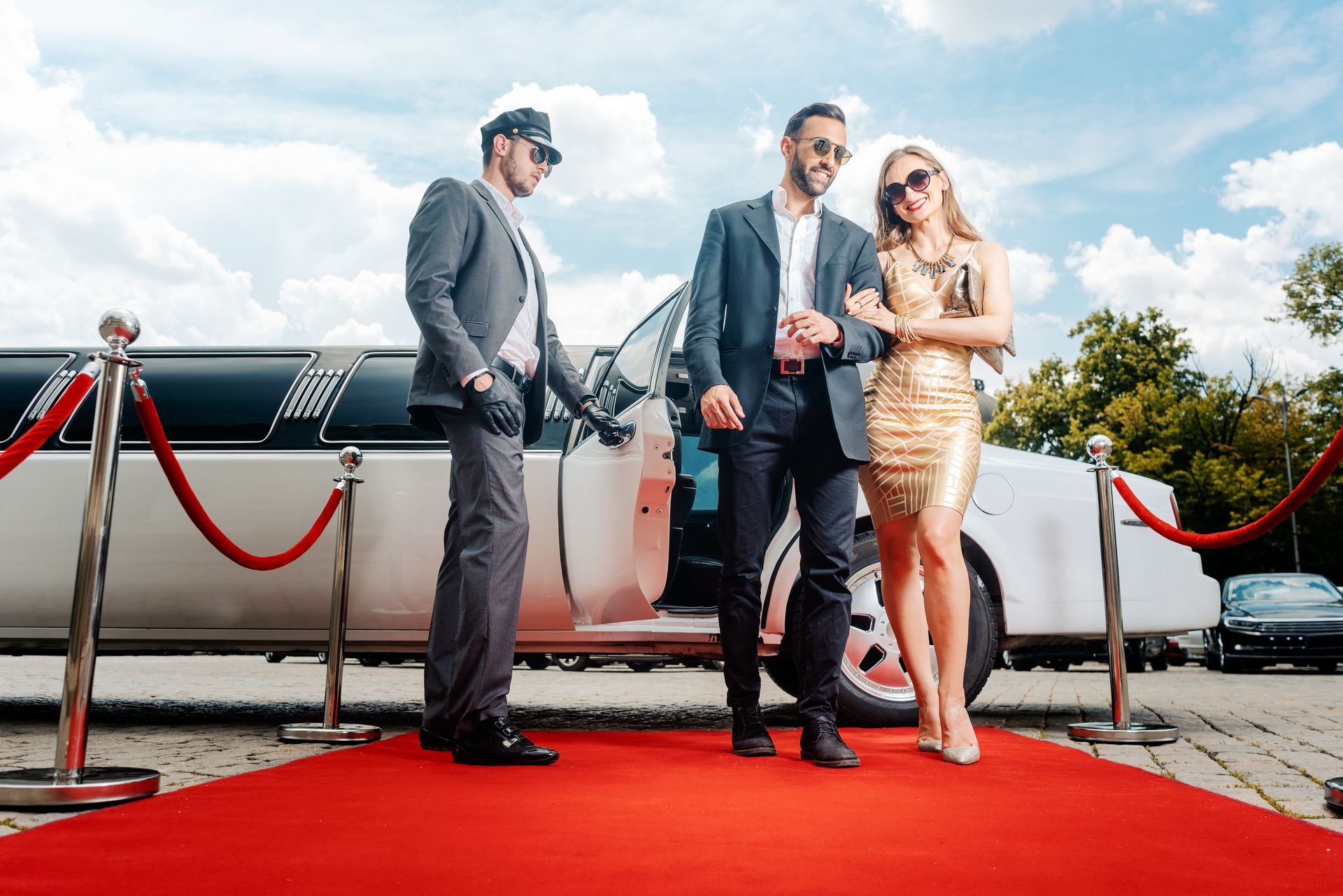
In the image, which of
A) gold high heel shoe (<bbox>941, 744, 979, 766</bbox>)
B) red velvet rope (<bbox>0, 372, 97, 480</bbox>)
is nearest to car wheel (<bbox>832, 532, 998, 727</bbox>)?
gold high heel shoe (<bbox>941, 744, 979, 766</bbox>)

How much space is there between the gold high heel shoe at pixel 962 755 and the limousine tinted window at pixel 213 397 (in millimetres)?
3154

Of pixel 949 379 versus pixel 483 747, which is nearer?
pixel 483 747

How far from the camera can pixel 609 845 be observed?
217cm

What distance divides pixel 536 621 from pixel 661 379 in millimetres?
1144

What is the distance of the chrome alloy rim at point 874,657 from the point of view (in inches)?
173

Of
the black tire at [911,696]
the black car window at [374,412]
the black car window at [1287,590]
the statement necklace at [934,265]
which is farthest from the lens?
the black car window at [1287,590]

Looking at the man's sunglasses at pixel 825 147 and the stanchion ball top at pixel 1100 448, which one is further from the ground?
the man's sunglasses at pixel 825 147

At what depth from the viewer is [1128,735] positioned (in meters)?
4.16

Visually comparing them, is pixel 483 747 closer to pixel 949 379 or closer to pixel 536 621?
pixel 536 621

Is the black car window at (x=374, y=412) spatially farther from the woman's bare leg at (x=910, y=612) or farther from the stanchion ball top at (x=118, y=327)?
the woman's bare leg at (x=910, y=612)

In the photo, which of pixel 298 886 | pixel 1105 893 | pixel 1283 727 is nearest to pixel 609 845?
pixel 298 886

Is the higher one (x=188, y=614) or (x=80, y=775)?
(x=188, y=614)

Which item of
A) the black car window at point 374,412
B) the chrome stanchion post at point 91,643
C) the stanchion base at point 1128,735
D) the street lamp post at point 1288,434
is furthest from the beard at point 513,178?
the street lamp post at point 1288,434

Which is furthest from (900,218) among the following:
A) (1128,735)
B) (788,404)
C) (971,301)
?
(1128,735)
